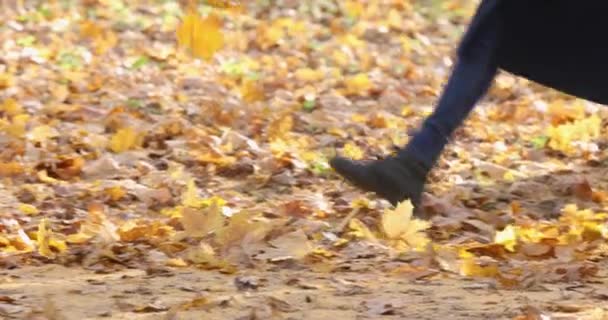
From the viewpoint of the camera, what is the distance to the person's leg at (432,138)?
12.1 ft

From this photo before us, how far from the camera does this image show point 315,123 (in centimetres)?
606

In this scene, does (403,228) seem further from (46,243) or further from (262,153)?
(262,153)

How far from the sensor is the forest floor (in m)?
3.14

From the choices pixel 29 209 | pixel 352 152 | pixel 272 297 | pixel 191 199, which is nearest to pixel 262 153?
pixel 352 152

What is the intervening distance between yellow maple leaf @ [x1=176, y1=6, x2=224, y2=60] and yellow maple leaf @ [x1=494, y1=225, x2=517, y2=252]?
1248 millimetres

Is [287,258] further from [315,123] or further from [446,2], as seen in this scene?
[446,2]

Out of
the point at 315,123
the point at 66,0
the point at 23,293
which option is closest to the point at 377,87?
the point at 315,123

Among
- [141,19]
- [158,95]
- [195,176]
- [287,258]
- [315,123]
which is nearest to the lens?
[287,258]

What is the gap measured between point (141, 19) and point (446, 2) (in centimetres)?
278

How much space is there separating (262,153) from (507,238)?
1844 mm

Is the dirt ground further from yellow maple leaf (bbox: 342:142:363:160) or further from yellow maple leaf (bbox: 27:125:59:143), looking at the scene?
yellow maple leaf (bbox: 27:125:59:143)

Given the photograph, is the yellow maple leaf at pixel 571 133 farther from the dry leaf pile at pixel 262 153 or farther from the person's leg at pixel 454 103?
the person's leg at pixel 454 103

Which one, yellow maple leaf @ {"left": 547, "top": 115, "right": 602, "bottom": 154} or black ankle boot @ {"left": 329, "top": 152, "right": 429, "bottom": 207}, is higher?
yellow maple leaf @ {"left": 547, "top": 115, "right": 602, "bottom": 154}

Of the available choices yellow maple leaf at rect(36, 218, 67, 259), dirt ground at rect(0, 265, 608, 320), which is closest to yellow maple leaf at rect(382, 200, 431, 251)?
dirt ground at rect(0, 265, 608, 320)
